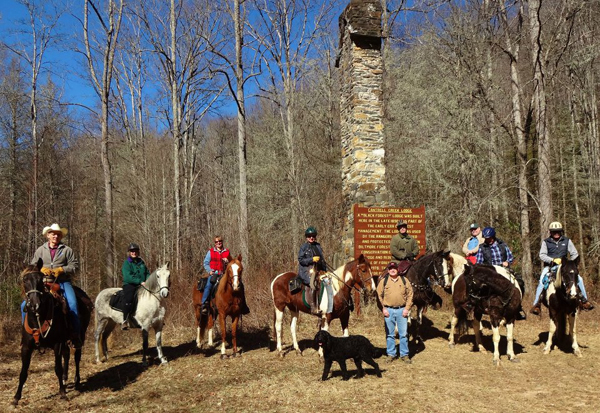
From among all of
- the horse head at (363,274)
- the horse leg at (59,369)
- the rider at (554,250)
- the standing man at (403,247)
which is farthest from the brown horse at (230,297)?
the rider at (554,250)

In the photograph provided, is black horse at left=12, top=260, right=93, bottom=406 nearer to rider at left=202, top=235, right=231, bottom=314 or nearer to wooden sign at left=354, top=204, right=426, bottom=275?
rider at left=202, top=235, right=231, bottom=314

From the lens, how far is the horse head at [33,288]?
21.9 feet

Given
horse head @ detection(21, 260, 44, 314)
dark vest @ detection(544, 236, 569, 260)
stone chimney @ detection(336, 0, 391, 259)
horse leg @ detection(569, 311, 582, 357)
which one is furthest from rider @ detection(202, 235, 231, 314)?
horse leg @ detection(569, 311, 582, 357)

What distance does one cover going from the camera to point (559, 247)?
9.69 meters

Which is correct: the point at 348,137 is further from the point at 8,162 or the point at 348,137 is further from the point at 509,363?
the point at 8,162

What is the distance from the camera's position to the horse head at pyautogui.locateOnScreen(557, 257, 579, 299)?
28.3 ft

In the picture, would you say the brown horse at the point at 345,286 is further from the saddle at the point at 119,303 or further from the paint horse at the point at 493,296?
the saddle at the point at 119,303

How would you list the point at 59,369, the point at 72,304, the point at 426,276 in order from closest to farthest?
1. the point at 59,369
2. the point at 72,304
3. the point at 426,276

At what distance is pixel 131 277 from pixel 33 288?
2.76 meters

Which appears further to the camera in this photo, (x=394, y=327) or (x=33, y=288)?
(x=394, y=327)

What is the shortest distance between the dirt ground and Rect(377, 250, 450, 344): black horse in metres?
0.99

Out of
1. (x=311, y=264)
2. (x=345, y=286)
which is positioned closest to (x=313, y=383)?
(x=345, y=286)

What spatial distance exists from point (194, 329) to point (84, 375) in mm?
4392

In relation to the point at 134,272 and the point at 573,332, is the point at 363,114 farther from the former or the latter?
the point at 134,272
